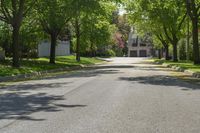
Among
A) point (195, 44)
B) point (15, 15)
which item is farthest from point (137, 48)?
point (15, 15)

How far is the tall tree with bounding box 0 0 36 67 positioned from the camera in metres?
38.1

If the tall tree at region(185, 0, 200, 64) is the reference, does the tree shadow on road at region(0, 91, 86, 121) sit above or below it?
below

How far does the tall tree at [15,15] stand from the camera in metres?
38.1

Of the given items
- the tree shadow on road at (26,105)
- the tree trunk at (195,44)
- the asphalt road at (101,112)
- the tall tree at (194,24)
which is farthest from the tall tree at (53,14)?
the tree shadow on road at (26,105)

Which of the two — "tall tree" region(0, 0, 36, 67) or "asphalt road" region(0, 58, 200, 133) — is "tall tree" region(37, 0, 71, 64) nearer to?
"tall tree" region(0, 0, 36, 67)

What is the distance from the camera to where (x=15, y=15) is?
128ft

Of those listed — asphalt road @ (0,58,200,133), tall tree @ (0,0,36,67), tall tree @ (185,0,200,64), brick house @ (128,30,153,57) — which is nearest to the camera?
asphalt road @ (0,58,200,133)

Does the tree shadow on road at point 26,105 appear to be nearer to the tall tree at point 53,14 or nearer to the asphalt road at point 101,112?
the asphalt road at point 101,112

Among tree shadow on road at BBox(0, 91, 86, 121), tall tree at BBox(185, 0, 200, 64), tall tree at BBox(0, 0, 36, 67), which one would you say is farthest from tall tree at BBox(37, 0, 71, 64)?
tree shadow on road at BBox(0, 91, 86, 121)

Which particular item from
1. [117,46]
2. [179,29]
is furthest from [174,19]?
[117,46]

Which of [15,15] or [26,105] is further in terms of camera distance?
[15,15]

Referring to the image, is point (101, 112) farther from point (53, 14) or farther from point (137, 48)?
point (137, 48)

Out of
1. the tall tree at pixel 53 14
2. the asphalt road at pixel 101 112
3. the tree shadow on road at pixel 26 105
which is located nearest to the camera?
the asphalt road at pixel 101 112

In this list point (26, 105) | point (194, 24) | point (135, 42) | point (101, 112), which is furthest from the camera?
point (135, 42)
